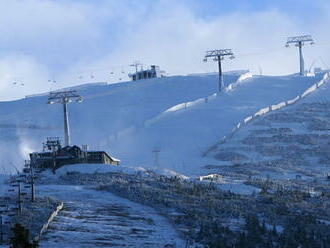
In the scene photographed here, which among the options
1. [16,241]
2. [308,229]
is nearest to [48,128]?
[308,229]

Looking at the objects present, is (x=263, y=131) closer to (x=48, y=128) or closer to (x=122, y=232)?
(x=48, y=128)

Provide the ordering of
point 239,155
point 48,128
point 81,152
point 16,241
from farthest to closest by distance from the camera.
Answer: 1. point 48,128
2. point 239,155
3. point 81,152
4. point 16,241

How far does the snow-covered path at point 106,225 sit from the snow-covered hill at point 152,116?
2242 centimetres

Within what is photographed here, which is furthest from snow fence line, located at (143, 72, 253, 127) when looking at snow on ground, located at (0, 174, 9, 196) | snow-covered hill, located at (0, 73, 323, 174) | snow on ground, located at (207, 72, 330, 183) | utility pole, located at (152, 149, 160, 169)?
snow on ground, located at (0, 174, 9, 196)

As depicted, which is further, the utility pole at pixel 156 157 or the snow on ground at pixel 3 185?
the utility pole at pixel 156 157

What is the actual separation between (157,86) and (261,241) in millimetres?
65124

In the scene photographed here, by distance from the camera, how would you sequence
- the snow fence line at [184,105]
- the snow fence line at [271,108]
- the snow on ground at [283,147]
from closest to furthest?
the snow on ground at [283,147]
the snow fence line at [271,108]
the snow fence line at [184,105]

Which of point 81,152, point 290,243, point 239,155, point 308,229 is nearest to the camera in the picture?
point 290,243

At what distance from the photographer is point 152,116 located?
70.4 meters

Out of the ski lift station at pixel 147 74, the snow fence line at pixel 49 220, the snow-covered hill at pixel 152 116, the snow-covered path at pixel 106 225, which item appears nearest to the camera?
the snow fence line at pixel 49 220

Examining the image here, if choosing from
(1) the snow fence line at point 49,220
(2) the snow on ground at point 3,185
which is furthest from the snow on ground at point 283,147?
(1) the snow fence line at point 49,220

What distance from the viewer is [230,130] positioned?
63750 millimetres

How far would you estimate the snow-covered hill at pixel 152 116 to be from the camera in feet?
195

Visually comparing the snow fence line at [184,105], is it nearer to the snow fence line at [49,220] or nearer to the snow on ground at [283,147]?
the snow on ground at [283,147]
